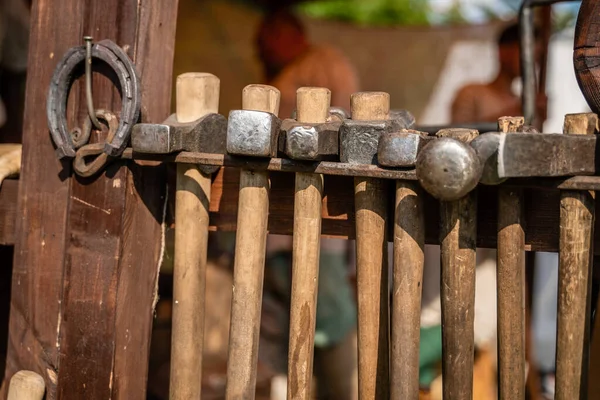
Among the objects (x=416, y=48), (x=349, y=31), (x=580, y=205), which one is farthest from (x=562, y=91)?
(x=580, y=205)

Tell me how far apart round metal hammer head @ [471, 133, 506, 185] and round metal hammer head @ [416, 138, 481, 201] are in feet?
0.07

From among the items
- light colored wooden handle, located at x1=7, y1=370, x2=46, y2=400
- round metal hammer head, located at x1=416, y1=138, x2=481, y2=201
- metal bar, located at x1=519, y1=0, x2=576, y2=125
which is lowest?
light colored wooden handle, located at x1=7, y1=370, x2=46, y2=400

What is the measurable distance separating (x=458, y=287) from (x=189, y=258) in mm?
486

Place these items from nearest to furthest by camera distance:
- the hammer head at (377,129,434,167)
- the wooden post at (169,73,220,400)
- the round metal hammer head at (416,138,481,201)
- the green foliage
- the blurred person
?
the round metal hammer head at (416,138,481,201), the hammer head at (377,129,434,167), the wooden post at (169,73,220,400), the blurred person, the green foliage

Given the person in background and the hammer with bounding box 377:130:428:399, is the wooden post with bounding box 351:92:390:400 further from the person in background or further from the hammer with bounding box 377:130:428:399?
the person in background

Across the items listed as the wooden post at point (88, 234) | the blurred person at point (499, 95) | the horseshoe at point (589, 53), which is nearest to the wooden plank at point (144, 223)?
the wooden post at point (88, 234)

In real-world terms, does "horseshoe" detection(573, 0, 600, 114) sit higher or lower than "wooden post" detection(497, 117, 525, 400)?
higher

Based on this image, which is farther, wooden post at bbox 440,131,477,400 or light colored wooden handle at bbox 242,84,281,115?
light colored wooden handle at bbox 242,84,281,115

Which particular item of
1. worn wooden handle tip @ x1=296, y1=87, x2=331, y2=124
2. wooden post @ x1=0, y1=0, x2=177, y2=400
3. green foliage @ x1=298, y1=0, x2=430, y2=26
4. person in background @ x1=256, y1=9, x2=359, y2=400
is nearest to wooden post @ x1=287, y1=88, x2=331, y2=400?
worn wooden handle tip @ x1=296, y1=87, x2=331, y2=124

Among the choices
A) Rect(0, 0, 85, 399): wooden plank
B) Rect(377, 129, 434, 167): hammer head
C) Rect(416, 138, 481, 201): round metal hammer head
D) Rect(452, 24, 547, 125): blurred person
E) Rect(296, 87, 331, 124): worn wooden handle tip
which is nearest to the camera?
Rect(416, 138, 481, 201): round metal hammer head

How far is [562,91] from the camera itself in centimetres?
602

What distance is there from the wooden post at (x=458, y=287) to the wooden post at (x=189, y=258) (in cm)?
45

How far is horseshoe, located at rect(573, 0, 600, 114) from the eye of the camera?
1.07 meters

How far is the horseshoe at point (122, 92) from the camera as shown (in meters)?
1.27
